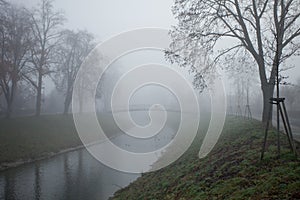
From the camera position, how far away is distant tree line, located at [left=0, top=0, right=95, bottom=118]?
91.5 ft

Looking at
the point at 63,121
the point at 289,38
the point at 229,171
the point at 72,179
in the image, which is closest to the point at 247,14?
the point at 289,38

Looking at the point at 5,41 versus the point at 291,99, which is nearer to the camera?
the point at 5,41

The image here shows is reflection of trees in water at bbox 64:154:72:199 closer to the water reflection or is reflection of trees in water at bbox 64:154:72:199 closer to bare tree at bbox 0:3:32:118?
the water reflection

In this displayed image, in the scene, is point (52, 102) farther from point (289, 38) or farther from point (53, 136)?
point (289, 38)

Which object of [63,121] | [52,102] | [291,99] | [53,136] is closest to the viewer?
[53,136]

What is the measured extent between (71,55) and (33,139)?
17104mm

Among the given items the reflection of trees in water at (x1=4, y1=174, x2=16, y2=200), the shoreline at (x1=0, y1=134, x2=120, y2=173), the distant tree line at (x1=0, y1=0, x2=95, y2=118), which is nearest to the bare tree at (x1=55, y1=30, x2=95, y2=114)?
the distant tree line at (x1=0, y1=0, x2=95, y2=118)

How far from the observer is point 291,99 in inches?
1649

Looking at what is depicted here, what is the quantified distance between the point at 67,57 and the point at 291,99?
1396 inches

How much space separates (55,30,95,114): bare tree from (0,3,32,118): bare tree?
25.1 ft

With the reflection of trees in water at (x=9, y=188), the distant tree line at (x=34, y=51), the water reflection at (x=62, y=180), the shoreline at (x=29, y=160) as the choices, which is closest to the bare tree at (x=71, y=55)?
the distant tree line at (x=34, y=51)

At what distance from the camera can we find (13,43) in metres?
28.6

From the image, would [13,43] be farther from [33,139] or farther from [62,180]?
[62,180]

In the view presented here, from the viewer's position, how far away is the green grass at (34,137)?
23.1 metres
